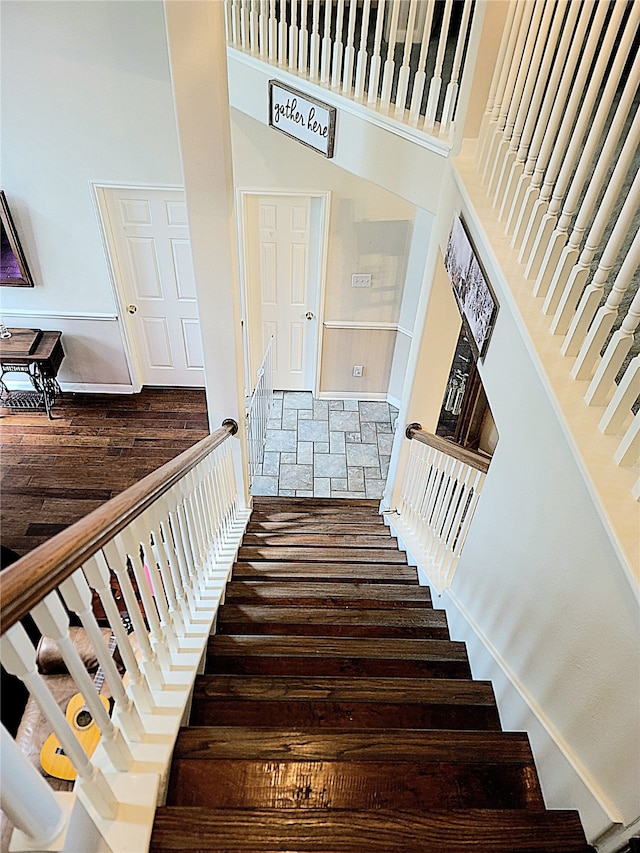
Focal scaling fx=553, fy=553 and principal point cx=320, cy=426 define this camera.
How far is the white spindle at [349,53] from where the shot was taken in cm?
268

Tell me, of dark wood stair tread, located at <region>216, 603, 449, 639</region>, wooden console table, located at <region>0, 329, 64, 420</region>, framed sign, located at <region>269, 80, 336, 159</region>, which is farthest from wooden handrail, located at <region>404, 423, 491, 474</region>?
wooden console table, located at <region>0, 329, 64, 420</region>

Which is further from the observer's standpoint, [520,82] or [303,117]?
[303,117]

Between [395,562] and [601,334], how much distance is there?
2.17 meters

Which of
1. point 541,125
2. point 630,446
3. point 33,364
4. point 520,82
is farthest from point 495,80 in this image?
point 33,364

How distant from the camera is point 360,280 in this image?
4.81m

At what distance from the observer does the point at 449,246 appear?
2.49m

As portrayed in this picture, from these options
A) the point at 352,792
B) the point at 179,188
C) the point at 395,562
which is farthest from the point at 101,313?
the point at 352,792

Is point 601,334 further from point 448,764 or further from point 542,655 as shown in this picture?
point 448,764

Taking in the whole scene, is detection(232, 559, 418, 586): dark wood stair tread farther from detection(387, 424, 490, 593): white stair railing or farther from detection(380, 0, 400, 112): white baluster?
detection(380, 0, 400, 112): white baluster

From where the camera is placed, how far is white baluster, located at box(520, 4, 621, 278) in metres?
1.36

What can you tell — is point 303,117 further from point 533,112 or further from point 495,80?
point 533,112

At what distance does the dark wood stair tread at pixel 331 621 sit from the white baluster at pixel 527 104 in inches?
67.8

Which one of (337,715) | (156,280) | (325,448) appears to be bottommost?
(325,448)

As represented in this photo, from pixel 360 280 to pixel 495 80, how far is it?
2.71 m
